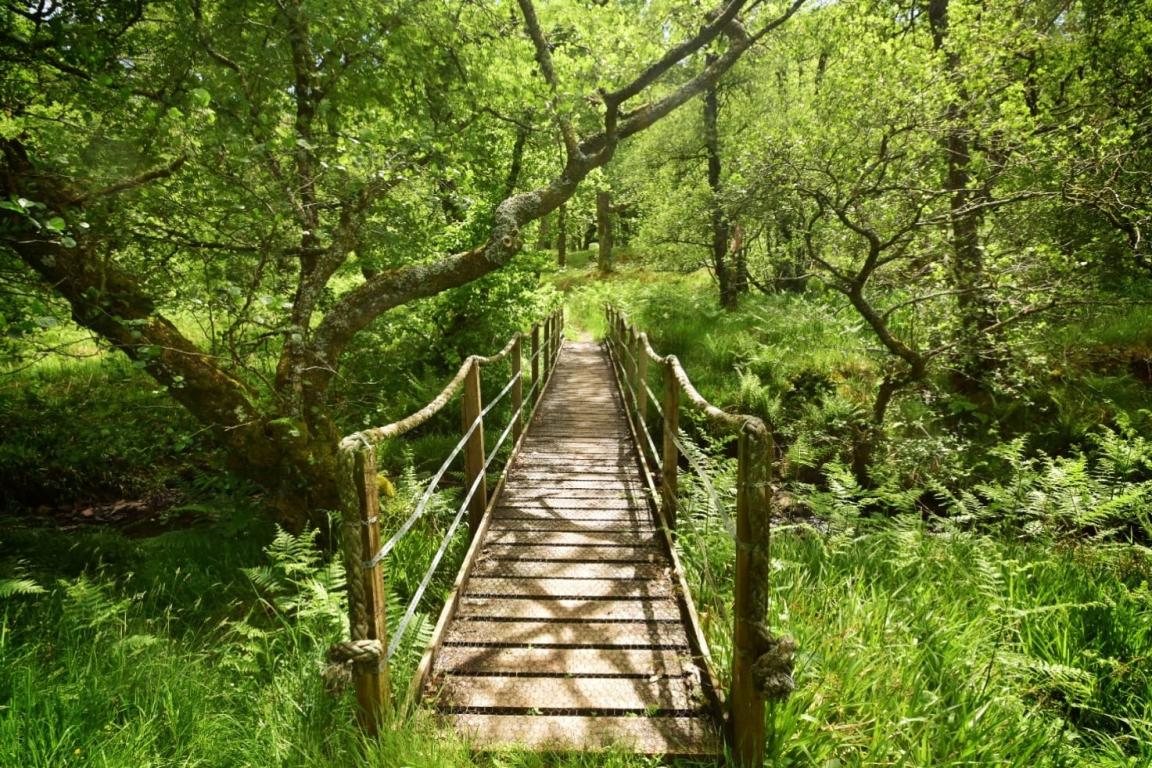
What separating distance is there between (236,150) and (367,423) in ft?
11.4

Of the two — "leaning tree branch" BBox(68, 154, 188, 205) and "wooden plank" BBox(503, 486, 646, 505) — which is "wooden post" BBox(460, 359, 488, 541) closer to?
"wooden plank" BBox(503, 486, 646, 505)

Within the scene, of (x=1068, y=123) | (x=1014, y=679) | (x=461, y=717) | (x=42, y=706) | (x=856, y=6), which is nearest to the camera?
(x=42, y=706)

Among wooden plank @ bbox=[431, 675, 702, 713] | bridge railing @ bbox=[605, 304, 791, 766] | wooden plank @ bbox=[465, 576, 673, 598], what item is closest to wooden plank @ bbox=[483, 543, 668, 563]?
wooden plank @ bbox=[465, 576, 673, 598]

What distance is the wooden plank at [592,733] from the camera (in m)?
2.37

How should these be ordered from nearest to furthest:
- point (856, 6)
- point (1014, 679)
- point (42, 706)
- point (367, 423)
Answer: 1. point (42, 706)
2. point (1014, 679)
3. point (367, 423)
4. point (856, 6)

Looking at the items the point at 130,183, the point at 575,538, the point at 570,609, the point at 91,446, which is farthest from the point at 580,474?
the point at 91,446

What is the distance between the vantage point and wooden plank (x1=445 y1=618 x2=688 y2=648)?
308cm

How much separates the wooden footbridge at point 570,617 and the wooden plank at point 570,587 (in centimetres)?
1

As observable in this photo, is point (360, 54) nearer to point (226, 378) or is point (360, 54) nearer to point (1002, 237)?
A: point (226, 378)

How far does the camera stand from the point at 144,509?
682cm

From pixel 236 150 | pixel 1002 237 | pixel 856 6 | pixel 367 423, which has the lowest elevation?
pixel 367 423

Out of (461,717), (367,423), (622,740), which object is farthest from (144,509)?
(622,740)

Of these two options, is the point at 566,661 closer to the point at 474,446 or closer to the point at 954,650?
the point at 474,446

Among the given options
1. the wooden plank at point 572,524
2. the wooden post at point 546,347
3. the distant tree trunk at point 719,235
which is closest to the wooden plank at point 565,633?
the wooden plank at point 572,524
